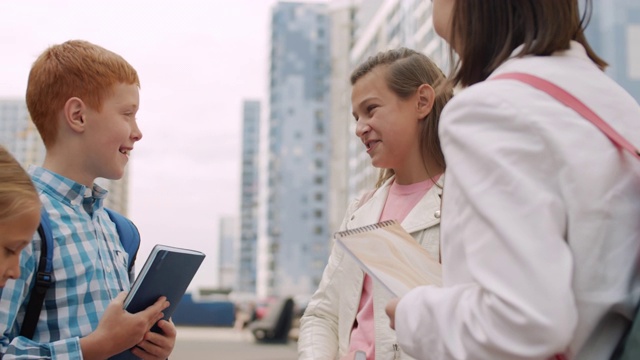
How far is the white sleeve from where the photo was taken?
33.5 inches

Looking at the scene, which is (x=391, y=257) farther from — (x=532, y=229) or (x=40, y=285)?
(x=40, y=285)

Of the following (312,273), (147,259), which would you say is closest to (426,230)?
(147,259)

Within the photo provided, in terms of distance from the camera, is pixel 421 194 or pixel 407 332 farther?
pixel 421 194

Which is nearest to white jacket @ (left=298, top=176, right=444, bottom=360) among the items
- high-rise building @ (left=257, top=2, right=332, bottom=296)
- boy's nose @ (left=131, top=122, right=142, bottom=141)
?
boy's nose @ (left=131, top=122, right=142, bottom=141)

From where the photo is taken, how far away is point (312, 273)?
58250 mm

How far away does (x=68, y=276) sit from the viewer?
1.44 metres

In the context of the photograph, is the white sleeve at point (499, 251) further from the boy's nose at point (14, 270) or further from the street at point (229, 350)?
the street at point (229, 350)

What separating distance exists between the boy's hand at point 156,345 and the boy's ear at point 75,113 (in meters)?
0.45

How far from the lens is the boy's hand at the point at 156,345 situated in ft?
4.95

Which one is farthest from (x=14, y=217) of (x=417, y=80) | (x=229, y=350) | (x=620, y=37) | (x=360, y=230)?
(x=229, y=350)

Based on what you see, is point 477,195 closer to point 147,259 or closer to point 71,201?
point 147,259

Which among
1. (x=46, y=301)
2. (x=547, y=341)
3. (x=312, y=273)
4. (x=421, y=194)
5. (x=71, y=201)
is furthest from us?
(x=312, y=273)

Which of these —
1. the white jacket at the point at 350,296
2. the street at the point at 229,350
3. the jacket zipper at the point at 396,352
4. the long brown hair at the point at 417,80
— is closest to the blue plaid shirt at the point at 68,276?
the white jacket at the point at 350,296

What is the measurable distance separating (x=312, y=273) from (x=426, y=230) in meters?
57.1
